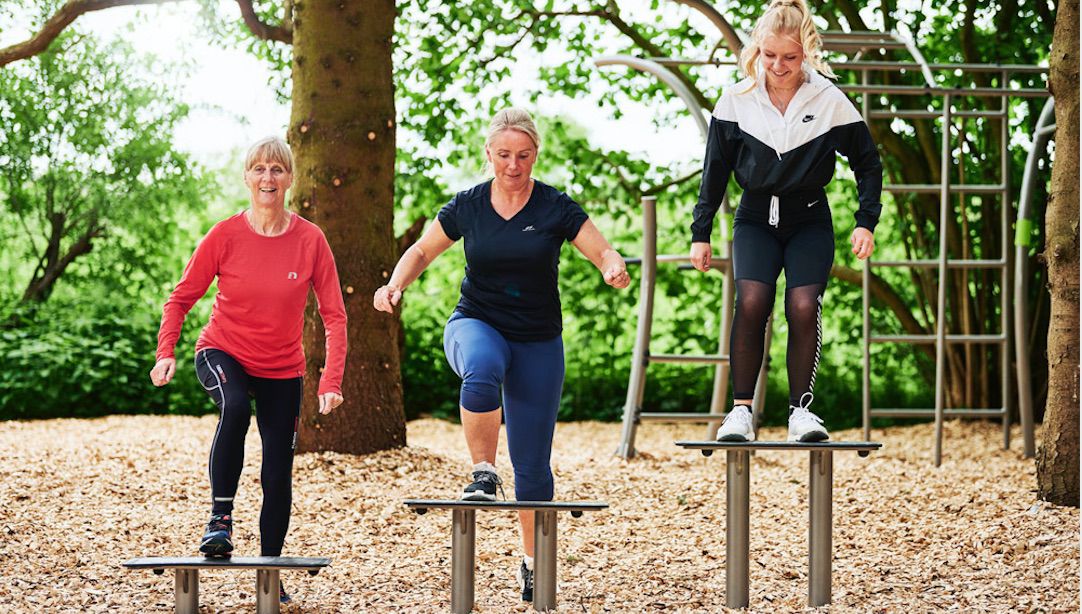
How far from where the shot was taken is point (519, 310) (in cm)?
411

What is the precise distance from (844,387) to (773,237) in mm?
8430

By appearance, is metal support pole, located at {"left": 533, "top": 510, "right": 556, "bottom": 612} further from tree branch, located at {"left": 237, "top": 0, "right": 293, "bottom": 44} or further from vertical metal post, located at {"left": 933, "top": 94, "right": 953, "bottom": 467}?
tree branch, located at {"left": 237, "top": 0, "right": 293, "bottom": 44}

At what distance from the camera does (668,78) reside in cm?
855

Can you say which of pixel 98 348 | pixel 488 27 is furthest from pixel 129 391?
pixel 488 27

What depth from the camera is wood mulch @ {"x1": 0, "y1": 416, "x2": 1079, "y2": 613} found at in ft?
15.4

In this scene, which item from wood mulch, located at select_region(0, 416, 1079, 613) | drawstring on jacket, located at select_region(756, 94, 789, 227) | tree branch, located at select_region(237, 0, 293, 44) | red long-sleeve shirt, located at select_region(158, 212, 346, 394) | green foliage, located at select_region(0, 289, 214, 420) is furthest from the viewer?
green foliage, located at select_region(0, 289, 214, 420)

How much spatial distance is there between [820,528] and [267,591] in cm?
196

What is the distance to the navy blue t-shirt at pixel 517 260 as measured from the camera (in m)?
4.09

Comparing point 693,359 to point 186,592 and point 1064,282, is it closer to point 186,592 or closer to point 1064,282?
point 1064,282

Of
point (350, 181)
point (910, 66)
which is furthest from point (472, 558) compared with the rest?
point (910, 66)

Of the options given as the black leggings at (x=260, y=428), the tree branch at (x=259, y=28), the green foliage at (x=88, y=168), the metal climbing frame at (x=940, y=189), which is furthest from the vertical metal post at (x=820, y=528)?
the green foliage at (x=88, y=168)

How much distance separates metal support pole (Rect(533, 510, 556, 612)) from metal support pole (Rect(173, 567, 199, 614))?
116 cm

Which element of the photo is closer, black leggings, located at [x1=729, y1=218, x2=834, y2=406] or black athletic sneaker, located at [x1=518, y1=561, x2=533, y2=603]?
black leggings, located at [x1=729, y1=218, x2=834, y2=406]

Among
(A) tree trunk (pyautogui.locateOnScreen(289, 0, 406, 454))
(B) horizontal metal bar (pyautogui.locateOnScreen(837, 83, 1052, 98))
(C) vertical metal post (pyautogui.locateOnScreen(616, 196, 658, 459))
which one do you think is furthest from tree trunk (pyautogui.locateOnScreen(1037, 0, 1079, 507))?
(A) tree trunk (pyautogui.locateOnScreen(289, 0, 406, 454))
